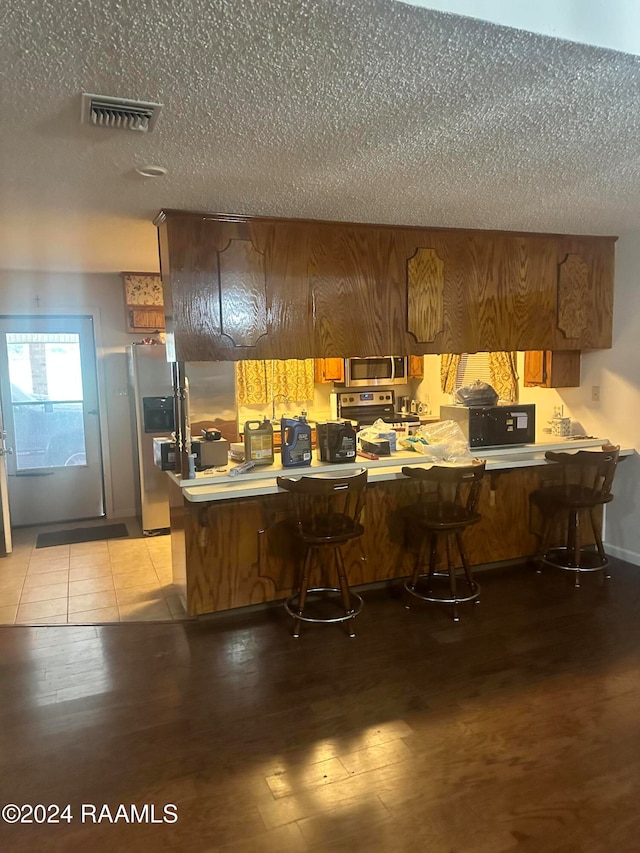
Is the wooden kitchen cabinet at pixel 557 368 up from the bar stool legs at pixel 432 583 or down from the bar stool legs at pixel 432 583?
up

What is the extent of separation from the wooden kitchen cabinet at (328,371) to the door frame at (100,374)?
7.19 feet

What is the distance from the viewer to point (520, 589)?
12.4ft

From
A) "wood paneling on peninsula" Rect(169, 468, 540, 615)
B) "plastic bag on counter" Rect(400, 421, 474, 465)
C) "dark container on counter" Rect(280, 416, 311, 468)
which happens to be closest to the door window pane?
"wood paneling on peninsula" Rect(169, 468, 540, 615)

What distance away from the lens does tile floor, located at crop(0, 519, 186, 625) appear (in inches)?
139

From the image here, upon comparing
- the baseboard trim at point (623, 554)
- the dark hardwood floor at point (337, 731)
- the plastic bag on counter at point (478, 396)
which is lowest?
the dark hardwood floor at point (337, 731)

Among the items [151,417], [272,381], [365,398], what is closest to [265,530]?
[151,417]

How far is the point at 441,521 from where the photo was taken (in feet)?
11.1

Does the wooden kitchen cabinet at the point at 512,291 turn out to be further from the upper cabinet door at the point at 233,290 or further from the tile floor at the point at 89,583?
the tile floor at the point at 89,583

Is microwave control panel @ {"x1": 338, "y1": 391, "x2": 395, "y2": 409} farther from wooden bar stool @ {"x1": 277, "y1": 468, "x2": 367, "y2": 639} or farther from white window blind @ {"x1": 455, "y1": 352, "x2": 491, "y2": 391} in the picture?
wooden bar stool @ {"x1": 277, "y1": 468, "x2": 367, "y2": 639}

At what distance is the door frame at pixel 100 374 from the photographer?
539 centimetres

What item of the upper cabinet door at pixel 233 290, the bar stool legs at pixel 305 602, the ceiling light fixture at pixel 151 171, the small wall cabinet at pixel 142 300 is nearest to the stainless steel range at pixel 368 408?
the small wall cabinet at pixel 142 300

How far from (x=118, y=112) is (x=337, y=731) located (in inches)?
96.8

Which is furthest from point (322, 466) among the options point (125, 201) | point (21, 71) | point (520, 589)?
point (21, 71)

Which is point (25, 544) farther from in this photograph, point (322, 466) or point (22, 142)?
point (22, 142)
